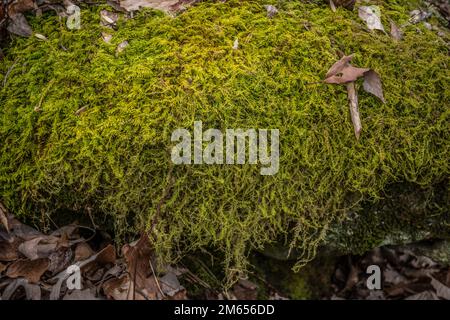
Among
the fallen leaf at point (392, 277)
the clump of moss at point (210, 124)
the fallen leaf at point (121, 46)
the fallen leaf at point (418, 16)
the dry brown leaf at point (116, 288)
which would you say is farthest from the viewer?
the fallen leaf at point (392, 277)

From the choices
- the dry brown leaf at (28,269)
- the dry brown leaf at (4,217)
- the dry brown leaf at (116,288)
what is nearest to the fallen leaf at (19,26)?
the dry brown leaf at (4,217)

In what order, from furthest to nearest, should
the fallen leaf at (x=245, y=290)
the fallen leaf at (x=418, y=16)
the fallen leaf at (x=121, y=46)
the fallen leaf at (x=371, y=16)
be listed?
the fallen leaf at (x=245, y=290), the fallen leaf at (x=418, y=16), the fallen leaf at (x=371, y=16), the fallen leaf at (x=121, y=46)

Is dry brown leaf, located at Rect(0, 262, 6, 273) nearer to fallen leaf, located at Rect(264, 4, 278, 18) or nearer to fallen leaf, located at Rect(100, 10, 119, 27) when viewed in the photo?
fallen leaf, located at Rect(100, 10, 119, 27)

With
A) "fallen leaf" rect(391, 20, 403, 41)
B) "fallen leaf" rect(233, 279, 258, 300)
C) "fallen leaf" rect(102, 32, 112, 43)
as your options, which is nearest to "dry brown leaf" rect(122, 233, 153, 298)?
"fallen leaf" rect(233, 279, 258, 300)

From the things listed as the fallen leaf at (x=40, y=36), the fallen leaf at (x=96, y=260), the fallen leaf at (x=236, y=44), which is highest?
the fallen leaf at (x=236, y=44)

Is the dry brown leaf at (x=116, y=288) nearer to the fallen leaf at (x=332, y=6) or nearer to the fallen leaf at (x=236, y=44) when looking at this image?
the fallen leaf at (x=236, y=44)

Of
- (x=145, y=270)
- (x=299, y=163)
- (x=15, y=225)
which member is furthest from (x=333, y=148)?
(x=15, y=225)
